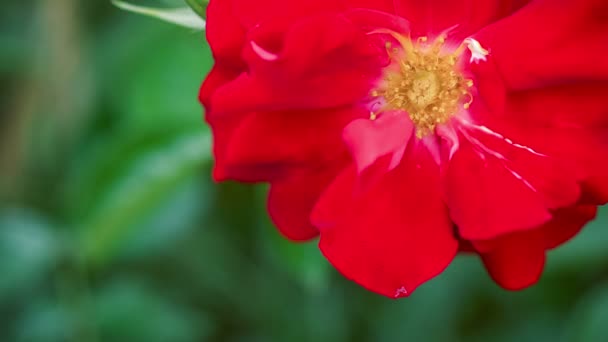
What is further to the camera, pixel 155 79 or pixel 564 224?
pixel 155 79

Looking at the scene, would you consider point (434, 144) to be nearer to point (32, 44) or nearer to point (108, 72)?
point (108, 72)

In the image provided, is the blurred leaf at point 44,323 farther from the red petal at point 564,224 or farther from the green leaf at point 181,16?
the red petal at point 564,224

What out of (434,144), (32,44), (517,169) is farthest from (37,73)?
(517,169)

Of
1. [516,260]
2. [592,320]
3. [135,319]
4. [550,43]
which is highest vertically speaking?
[550,43]

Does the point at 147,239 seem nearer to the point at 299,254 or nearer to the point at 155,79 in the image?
the point at 155,79

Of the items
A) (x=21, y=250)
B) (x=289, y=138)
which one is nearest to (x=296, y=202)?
(x=289, y=138)

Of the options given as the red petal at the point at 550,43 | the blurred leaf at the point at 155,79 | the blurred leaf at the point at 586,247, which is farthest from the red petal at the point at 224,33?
the blurred leaf at the point at 586,247

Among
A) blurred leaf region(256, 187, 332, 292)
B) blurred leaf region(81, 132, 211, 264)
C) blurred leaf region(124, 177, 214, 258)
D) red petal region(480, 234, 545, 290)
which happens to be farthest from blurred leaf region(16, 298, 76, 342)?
red petal region(480, 234, 545, 290)
